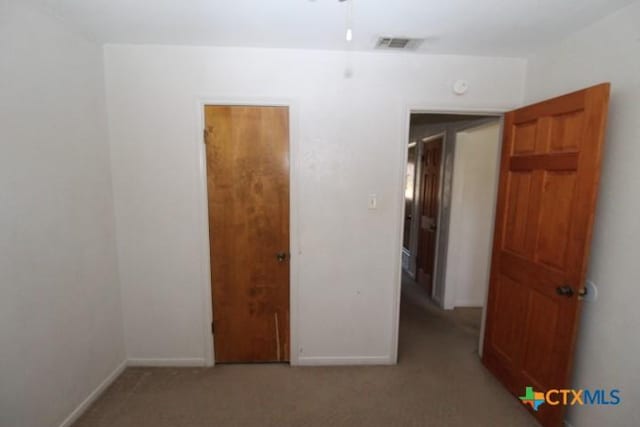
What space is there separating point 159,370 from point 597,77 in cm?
359

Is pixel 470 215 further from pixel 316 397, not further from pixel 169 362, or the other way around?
pixel 169 362

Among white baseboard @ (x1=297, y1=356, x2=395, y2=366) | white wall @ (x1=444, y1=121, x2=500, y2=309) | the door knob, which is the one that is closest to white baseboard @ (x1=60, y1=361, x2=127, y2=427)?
white baseboard @ (x1=297, y1=356, x2=395, y2=366)

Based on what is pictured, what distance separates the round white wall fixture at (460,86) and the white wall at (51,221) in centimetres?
256

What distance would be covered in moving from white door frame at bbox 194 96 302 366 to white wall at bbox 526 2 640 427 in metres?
1.84

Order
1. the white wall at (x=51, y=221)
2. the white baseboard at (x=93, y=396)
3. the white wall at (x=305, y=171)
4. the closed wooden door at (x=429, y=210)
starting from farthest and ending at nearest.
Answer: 1. the closed wooden door at (x=429, y=210)
2. the white wall at (x=305, y=171)
3. the white baseboard at (x=93, y=396)
4. the white wall at (x=51, y=221)

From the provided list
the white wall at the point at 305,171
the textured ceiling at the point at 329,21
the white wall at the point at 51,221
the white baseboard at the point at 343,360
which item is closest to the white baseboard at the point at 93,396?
the white wall at the point at 51,221

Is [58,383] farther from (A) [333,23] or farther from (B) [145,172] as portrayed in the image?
(A) [333,23]

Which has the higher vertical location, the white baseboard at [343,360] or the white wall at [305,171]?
the white wall at [305,171]

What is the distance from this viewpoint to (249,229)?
211 centimetres

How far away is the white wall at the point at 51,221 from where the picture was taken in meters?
1.33

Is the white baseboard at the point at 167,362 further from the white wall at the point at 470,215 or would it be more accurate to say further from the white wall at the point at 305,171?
the white wall at the point at 470,215

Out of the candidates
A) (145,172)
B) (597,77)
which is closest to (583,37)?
(597,77)

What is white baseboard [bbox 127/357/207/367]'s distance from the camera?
7.19ft

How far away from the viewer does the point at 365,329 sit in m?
2.23
